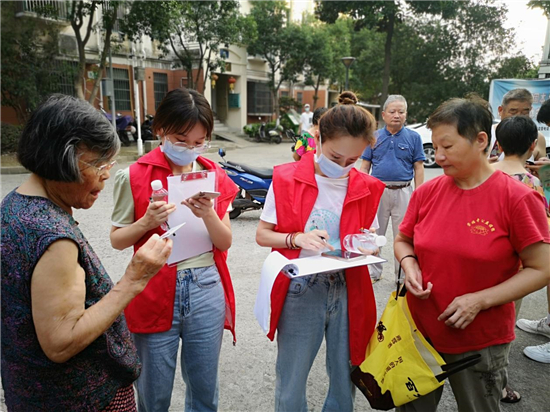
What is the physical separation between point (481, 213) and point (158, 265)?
1.21 metres

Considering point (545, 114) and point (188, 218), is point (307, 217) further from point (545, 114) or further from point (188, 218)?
point (545, 114)

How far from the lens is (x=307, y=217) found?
1.73 meters

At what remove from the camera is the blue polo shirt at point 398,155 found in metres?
4.07

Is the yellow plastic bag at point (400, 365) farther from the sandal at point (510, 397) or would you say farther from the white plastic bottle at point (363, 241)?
the sandal at point (510, 397)

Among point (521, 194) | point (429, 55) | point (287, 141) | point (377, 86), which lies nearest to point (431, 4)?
point (429, 55)

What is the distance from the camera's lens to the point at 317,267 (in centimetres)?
151

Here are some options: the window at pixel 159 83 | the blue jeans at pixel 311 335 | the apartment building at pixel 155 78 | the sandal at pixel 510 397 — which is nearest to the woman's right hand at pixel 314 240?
the blue jeans at pixel 311 335

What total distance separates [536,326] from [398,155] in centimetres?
191

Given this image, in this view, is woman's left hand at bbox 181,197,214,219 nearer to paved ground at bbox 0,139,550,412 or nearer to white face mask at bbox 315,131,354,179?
white face mask at bbox 315,131,354,179

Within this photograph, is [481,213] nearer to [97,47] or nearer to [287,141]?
[97,47]

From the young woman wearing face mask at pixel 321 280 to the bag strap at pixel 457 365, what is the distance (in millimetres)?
330

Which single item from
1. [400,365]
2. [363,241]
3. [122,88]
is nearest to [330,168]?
[363,241]

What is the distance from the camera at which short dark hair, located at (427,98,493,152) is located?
5.10ft

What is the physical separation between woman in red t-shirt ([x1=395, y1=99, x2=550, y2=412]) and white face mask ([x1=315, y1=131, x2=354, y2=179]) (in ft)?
1.26
